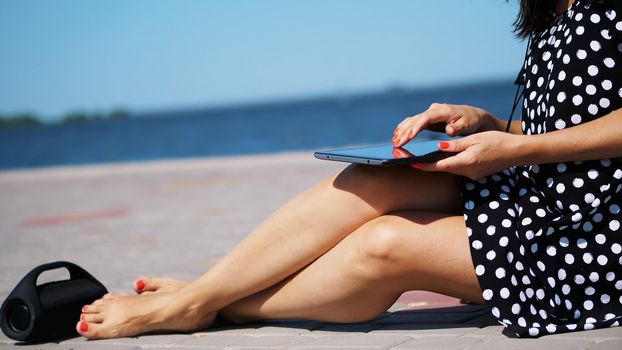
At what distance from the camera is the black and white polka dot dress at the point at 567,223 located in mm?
2271

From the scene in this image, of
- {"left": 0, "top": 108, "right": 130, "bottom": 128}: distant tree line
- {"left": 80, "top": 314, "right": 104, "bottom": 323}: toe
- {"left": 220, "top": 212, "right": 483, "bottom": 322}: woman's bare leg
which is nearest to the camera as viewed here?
{"left": 220, "top": 212, "right": 483, "bottom": 322}: woman's bare leg

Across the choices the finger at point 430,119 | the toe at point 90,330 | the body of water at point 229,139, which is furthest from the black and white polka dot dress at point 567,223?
the body of water at point 229,139

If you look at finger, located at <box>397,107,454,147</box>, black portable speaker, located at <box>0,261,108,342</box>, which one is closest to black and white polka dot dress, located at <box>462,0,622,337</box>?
finger, located at <box>397,107,454,147</box>

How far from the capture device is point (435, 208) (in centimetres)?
252

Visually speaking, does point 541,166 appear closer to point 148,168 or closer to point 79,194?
point 79,194

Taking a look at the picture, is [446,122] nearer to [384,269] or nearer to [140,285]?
[384,269]

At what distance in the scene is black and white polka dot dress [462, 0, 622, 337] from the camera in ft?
7.45

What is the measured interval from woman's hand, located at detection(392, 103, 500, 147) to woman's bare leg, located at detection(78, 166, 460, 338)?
14 cm

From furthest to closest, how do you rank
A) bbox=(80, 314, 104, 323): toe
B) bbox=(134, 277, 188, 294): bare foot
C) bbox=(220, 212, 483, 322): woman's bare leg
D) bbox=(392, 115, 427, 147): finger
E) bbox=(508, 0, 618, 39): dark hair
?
bbox=(134, 277, 188, 294): bare foot < bbox=(80, 314, 104, 323): toe < bbox=(508, 0, 618, 39): dark hair < bbox=(392, 115, 427, 147): finger < bbox=(220, 212, 483, 322): woman's bare leg

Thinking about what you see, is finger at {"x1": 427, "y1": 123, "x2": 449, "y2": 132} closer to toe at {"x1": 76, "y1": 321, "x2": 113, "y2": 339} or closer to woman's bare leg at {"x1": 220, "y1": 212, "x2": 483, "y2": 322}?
woman's bare leg at {"x1": 220, "y1": 212, "x2": 483, "y2": 322}

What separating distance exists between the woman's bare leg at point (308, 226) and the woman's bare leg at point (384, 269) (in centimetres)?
5

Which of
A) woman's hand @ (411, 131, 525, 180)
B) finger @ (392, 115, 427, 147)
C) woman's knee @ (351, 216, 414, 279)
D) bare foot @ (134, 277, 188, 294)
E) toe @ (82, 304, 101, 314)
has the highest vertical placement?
finger @ (392, 115, 427, 147)

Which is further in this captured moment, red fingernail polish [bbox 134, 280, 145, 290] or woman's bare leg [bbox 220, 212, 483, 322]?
red fingernail polish [bbox 134, 280, 145, 290]

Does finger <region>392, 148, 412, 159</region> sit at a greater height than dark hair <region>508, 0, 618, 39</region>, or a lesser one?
lesser
